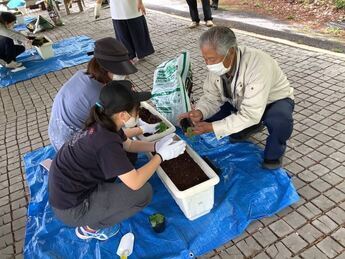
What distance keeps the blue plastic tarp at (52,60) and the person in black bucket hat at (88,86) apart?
3.61 meters

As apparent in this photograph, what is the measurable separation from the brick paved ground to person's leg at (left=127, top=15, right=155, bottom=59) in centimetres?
16

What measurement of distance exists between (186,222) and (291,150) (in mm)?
1233

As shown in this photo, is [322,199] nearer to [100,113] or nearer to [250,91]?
[250,91]

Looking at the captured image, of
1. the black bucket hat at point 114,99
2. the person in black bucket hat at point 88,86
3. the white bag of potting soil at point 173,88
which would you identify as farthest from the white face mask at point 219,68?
the white bag of potting soil at point 173,88

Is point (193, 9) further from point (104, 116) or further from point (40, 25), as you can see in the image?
point (104, 116)

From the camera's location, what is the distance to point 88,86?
7.70 ft

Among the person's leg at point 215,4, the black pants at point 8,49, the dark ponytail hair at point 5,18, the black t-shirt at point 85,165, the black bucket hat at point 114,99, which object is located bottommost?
the person's leg at point 215,4

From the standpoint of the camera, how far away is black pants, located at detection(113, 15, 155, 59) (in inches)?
202

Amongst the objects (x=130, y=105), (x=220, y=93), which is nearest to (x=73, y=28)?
(x=220, y=93)

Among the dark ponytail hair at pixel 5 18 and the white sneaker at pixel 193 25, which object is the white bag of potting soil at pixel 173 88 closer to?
the white sneaker at pixel 193 25

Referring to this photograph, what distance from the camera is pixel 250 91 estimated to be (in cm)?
230

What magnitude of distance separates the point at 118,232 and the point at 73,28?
7189 mm

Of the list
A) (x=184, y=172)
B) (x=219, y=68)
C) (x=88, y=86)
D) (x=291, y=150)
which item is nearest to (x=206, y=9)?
(x=291, y=150)

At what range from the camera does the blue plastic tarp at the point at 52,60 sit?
5.75 metres
